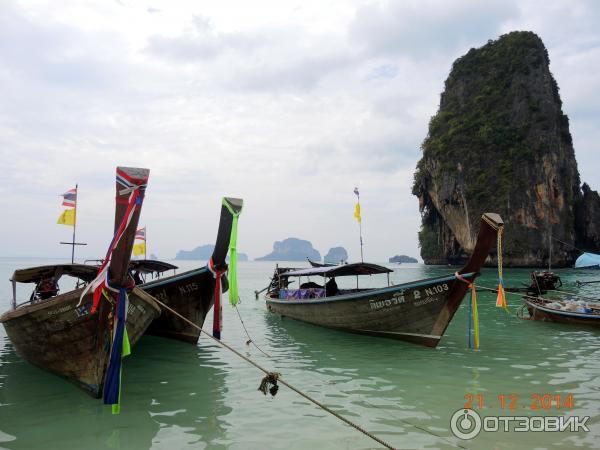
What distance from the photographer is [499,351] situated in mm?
10422

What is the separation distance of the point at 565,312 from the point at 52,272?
49.3ft

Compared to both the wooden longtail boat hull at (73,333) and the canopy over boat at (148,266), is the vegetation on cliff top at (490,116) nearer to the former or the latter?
the canopy over boat at (148,266)

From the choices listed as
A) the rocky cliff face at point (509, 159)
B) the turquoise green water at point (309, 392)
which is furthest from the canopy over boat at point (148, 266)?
the rocky cliff face at point (509, 159)

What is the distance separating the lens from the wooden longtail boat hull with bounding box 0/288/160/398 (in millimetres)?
6520

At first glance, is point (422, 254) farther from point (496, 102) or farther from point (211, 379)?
point (211, 379)

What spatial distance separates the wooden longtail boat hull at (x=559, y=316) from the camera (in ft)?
43.3

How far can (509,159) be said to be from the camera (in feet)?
187

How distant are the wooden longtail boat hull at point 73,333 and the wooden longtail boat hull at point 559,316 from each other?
41.7 feet

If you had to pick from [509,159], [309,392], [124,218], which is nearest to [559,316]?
[309,392]

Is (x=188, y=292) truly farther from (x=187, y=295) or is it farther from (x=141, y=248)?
(x=141, y=248)

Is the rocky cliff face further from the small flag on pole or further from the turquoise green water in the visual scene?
the turquoise green water

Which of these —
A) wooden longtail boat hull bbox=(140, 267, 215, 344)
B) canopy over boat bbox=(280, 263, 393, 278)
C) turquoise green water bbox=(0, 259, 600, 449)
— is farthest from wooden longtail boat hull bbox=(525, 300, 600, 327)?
wooden longtail boat hull bbox=(140, 267, 215, 344)

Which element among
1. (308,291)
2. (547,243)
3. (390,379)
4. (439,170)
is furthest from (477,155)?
(390,379)

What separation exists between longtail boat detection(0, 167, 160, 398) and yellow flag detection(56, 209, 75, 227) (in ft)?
17.7
